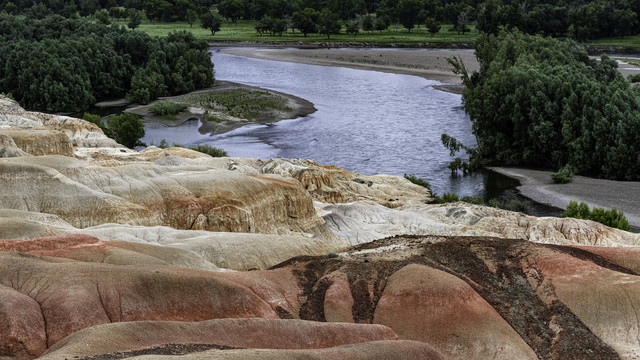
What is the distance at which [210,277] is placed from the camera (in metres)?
26.8

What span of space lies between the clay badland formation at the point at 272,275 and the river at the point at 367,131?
3065cm

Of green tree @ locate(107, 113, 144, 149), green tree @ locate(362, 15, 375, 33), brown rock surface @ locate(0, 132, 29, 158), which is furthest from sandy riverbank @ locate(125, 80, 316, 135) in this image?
green tree @ locate(362, 15, 375, 33)

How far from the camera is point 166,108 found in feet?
351

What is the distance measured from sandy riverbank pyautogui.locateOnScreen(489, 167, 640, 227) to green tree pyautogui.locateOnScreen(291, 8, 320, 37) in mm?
127430

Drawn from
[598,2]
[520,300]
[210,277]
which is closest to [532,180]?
[520,300]

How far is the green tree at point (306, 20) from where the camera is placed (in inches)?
7485

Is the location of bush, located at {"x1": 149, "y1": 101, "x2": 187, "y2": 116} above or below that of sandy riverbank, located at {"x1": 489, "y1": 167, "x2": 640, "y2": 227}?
below

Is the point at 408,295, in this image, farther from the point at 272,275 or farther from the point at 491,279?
the point at 272,275

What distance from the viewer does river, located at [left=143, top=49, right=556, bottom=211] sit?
77188 millimetres

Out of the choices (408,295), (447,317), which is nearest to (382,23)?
(408,295)

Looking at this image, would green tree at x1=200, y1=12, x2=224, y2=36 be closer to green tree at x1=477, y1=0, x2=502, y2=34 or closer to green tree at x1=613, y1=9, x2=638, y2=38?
green tree at x1=477, y1=0, x2=502, y2=34

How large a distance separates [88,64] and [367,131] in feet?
181

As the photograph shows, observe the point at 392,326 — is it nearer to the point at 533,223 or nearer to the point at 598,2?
the point at 533,223

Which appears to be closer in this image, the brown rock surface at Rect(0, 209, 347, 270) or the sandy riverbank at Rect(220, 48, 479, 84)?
the brown rock surface at Rect(0, 209, 347, 270)
